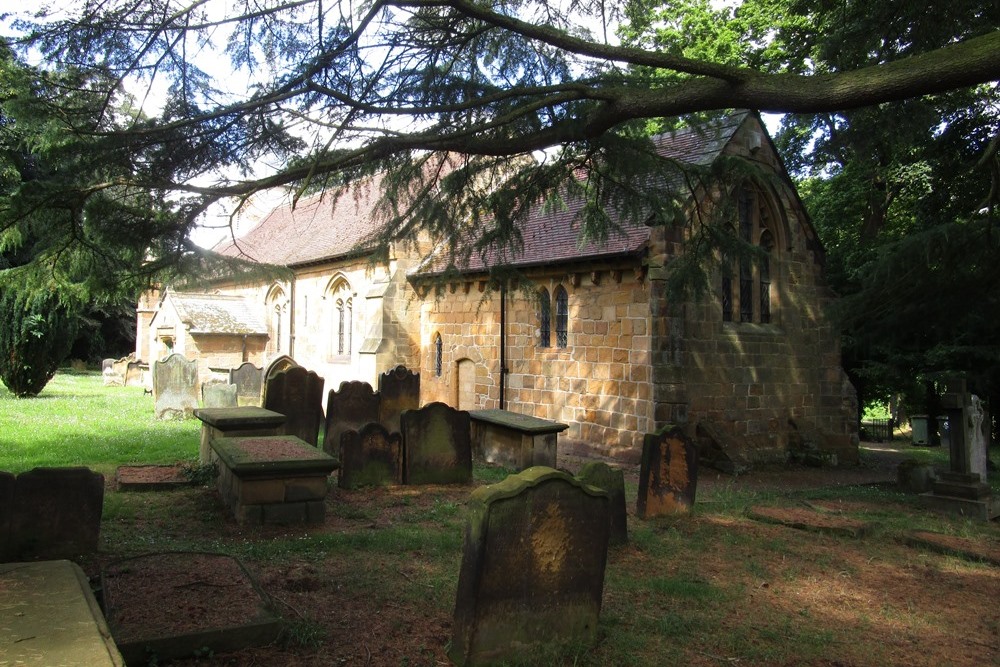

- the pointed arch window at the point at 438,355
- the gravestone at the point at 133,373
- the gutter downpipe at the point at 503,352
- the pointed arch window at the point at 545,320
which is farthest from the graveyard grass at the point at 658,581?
the gravestone at the point at 133,373

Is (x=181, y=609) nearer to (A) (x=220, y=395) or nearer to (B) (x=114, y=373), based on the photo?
(A) (x=220, y=395)

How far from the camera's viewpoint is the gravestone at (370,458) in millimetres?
9438

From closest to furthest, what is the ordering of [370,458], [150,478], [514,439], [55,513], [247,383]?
[55,513], [150,478], [370,458], [514,439], [247,383]

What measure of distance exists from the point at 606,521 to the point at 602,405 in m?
9.56

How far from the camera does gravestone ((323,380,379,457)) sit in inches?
465

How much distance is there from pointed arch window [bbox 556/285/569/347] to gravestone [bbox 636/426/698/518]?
273 inches

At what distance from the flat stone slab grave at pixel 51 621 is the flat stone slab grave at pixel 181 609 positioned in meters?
0.68

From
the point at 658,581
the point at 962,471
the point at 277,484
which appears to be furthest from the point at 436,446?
the point at 962,471

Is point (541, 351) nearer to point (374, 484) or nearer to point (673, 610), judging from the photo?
point (374, 484)

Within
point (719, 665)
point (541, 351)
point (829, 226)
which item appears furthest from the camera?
point (829, 226)

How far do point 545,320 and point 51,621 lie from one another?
43.4 feet

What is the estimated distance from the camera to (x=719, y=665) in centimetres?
434

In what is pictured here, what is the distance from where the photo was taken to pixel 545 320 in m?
15.7

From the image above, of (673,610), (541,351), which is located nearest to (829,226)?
(541,351)
